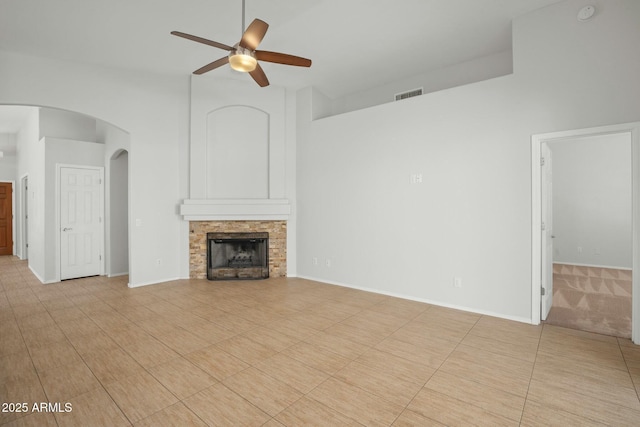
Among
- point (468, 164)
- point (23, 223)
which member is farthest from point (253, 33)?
point (23, 223)

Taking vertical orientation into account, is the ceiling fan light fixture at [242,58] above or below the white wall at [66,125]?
below

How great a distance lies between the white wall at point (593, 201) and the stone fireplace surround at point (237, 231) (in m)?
6.52

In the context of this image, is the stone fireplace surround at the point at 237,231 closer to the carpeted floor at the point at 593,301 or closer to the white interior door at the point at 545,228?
the white interior door at the point at 545,228

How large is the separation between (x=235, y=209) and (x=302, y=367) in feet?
11.8

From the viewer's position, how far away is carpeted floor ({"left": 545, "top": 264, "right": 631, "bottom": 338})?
342 centimetres

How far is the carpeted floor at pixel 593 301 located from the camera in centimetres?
342

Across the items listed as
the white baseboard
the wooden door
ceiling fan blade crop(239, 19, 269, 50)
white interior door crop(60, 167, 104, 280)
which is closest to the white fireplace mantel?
the white baseboard

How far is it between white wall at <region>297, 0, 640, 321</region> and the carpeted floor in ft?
2.26

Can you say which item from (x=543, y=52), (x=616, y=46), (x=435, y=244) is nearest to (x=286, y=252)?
(x=435, y=244)

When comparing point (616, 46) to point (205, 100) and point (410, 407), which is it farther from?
point (205, 100)

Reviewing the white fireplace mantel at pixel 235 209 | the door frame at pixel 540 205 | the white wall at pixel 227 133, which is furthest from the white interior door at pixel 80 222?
the door frame at pixel 540 205

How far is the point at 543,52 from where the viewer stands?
3379 mm

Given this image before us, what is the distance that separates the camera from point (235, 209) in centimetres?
554

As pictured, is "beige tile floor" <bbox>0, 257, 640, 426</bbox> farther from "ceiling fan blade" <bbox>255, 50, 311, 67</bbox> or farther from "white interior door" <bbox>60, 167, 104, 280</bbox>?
"ceiling fan blade" <bbox>255, 50, 311, 67</bbox>
